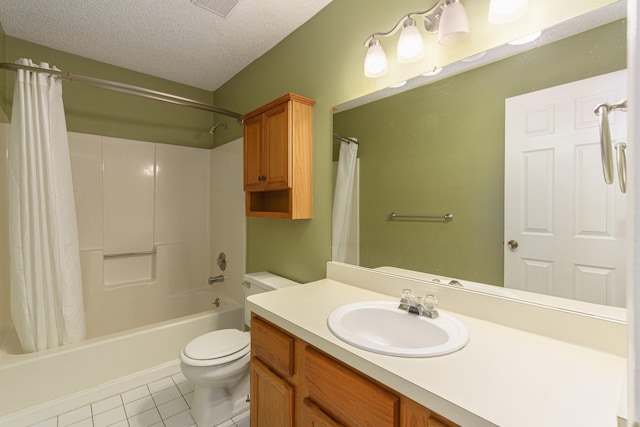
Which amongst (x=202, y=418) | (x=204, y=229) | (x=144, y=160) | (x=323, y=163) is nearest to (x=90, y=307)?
(x=204, y=229)

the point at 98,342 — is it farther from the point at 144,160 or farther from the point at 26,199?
the point at 144,160

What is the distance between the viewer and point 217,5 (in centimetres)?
170

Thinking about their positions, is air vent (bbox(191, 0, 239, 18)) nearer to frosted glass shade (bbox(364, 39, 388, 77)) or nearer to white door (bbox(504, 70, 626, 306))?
frosted glass shade (bbox(364, 39, 388, 77))

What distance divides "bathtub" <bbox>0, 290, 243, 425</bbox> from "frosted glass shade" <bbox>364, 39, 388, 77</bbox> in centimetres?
204

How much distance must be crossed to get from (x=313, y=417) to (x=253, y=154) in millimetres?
1555

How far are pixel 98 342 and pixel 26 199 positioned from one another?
95 centimetres

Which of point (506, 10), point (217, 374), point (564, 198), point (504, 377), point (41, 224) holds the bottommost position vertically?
point (217, 374)

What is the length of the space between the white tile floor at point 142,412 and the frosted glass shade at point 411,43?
81.8 inches

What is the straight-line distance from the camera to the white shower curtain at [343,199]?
1613mm

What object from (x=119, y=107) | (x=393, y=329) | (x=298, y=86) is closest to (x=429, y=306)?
(x=393, y=329)

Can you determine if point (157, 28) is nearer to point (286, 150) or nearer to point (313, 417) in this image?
point (286, 150)

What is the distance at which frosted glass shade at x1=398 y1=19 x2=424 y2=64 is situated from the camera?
1.25m

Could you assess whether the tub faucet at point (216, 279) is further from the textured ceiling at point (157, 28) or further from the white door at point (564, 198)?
the white door at point (564, 198)

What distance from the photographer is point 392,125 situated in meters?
1.42
